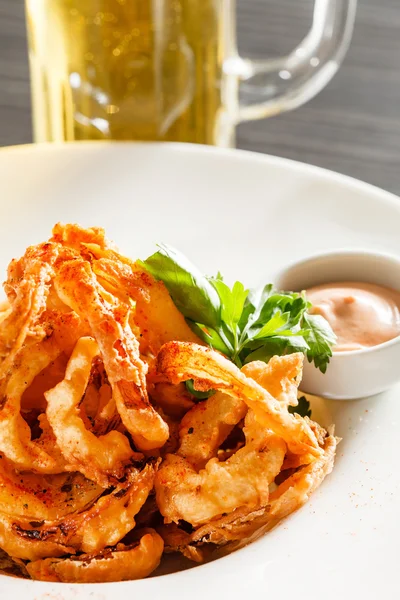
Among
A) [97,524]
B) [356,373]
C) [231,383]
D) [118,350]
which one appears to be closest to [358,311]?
[356,373]

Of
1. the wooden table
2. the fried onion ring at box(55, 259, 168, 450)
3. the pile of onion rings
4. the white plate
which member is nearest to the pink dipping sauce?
the white plate

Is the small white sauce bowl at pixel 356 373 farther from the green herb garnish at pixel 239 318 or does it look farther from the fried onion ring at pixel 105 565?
the fried onion ring at pixel 105 565

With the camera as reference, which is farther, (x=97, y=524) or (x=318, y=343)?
(x=318, y=343)

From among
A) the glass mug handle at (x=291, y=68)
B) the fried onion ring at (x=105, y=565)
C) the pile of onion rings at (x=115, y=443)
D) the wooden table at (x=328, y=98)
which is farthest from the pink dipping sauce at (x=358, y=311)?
the wooden table at (x=328, y=98)

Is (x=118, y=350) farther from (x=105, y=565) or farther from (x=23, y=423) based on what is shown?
(x=105, y=565)

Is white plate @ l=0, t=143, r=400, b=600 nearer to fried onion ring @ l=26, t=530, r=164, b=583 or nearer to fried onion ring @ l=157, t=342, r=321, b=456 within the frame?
fried onion ring @ l=157, t=342, r=321, b=456

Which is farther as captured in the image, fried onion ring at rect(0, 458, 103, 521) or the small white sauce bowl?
the small white sauce bowl

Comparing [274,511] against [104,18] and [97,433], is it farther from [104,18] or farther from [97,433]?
[104,18]

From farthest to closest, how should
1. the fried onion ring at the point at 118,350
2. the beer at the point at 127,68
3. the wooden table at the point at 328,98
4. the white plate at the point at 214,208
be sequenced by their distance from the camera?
the wooden table at the point at 328,98 < the beer at the point at 127,68 < the white plate at the point at 214,208 < the fried onion ring at the point at 118,350
